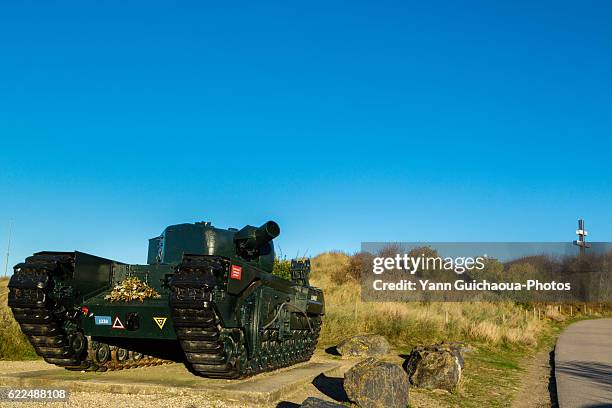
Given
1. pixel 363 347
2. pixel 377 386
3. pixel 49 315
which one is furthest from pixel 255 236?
pixel 363 347

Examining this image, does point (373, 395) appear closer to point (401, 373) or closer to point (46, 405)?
point (401, 373)

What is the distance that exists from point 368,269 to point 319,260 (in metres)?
10.8

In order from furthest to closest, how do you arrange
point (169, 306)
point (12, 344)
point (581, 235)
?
point (581, 235) → point (12, 344) → point (169, 306)

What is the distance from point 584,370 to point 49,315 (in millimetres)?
10801

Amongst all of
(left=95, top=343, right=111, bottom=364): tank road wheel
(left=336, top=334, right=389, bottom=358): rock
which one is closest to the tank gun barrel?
(left=95, top=343, right=111, bottom=364): tank road wheel

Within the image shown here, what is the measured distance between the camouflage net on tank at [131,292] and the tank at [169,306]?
16 mm

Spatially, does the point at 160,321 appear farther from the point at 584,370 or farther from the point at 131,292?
the point at 584,370

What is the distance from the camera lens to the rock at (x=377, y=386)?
8.44 metres

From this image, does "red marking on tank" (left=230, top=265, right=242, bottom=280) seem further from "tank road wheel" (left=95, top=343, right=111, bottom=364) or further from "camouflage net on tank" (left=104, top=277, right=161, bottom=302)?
"tank road wheel" (left=95, top=343, right=111, bottom=364)

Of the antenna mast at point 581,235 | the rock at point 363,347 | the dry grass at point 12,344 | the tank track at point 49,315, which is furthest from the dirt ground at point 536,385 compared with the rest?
the antenna mast at point 581,235

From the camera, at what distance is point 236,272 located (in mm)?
9555

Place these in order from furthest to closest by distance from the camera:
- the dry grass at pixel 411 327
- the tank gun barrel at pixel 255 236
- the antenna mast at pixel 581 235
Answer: the antenna mast at pixel 581 235 < the dry grass at pixel 411 327 < the tank gun barrel at pixel 255 236

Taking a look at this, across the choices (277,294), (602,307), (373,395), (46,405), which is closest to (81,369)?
(46,405)

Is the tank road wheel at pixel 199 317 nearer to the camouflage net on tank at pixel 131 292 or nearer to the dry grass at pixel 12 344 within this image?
the camouflage net on tank at pixel 131 292
